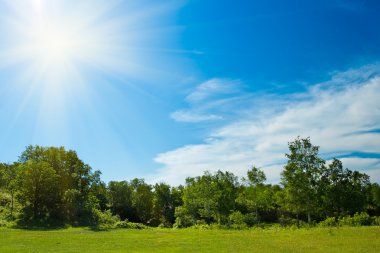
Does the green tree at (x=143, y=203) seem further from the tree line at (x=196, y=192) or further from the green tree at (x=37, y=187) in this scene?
the green tree at (x=37, y=187)

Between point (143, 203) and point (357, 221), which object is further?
point (143, 203)

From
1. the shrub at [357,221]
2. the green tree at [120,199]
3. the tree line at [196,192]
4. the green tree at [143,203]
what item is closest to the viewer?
the shrub at [357,221]

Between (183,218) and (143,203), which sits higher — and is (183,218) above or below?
below

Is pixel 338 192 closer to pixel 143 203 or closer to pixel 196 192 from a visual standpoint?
pixel 196 192

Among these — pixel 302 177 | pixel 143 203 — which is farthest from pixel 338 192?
pixel 143 203

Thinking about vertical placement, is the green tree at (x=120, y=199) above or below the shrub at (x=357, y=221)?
above

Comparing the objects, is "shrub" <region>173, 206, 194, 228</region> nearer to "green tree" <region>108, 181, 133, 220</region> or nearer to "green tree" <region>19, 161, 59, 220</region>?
"green tree" <region>108, 181, 133, 220</region>

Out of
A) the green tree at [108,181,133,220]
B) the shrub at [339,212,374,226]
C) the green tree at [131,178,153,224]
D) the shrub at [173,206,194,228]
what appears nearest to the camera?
the shrub at [339,212,374,226]

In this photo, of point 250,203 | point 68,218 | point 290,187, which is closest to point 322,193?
point 290,187

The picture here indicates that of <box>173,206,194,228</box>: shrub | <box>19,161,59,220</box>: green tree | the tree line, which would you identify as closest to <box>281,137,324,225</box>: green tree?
the tree line

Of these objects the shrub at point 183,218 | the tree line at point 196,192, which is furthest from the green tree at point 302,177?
the shrub at point 183,218

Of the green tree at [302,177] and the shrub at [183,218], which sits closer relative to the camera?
the green tree at [302,177]

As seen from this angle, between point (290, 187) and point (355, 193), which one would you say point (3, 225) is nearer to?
point (290, 187)

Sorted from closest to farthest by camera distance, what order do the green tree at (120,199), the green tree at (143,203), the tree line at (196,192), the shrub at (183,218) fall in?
1. the tree line at (196,192)
2. the shrub at (183,218)
3. the green tree at (120,199)
4. the green tree at (143,203)
